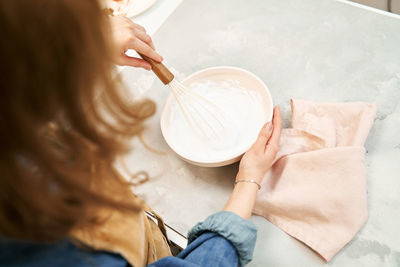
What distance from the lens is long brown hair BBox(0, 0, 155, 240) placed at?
0.26 m

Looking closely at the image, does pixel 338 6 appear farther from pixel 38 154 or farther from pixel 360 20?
pixel 38 154

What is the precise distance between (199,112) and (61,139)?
42 centimetres

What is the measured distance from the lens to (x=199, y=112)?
734 mm

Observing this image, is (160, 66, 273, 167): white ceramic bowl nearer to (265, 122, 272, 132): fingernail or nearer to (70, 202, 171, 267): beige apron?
(265, 122, 272, 132): fingernail

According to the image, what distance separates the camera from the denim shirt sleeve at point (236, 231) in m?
0.55

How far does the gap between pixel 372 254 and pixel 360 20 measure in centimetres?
58

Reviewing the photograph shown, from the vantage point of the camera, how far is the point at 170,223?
0.66 metres

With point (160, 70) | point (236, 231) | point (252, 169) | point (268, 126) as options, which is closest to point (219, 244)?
point (236, 231)

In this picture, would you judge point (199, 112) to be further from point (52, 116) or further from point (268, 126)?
point (52, 116)

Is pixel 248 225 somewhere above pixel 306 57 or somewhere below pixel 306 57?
below

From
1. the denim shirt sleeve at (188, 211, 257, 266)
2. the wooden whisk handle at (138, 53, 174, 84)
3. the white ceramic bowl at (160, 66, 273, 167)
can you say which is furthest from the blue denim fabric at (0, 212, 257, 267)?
the wooden whisk handle at (138, 53, 174, 84)

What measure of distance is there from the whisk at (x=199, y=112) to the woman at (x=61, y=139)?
Answer: 0.27 m

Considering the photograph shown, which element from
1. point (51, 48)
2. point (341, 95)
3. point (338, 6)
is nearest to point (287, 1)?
point (338, 6)

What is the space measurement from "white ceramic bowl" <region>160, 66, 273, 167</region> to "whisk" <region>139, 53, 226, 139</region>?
0.10 feet
